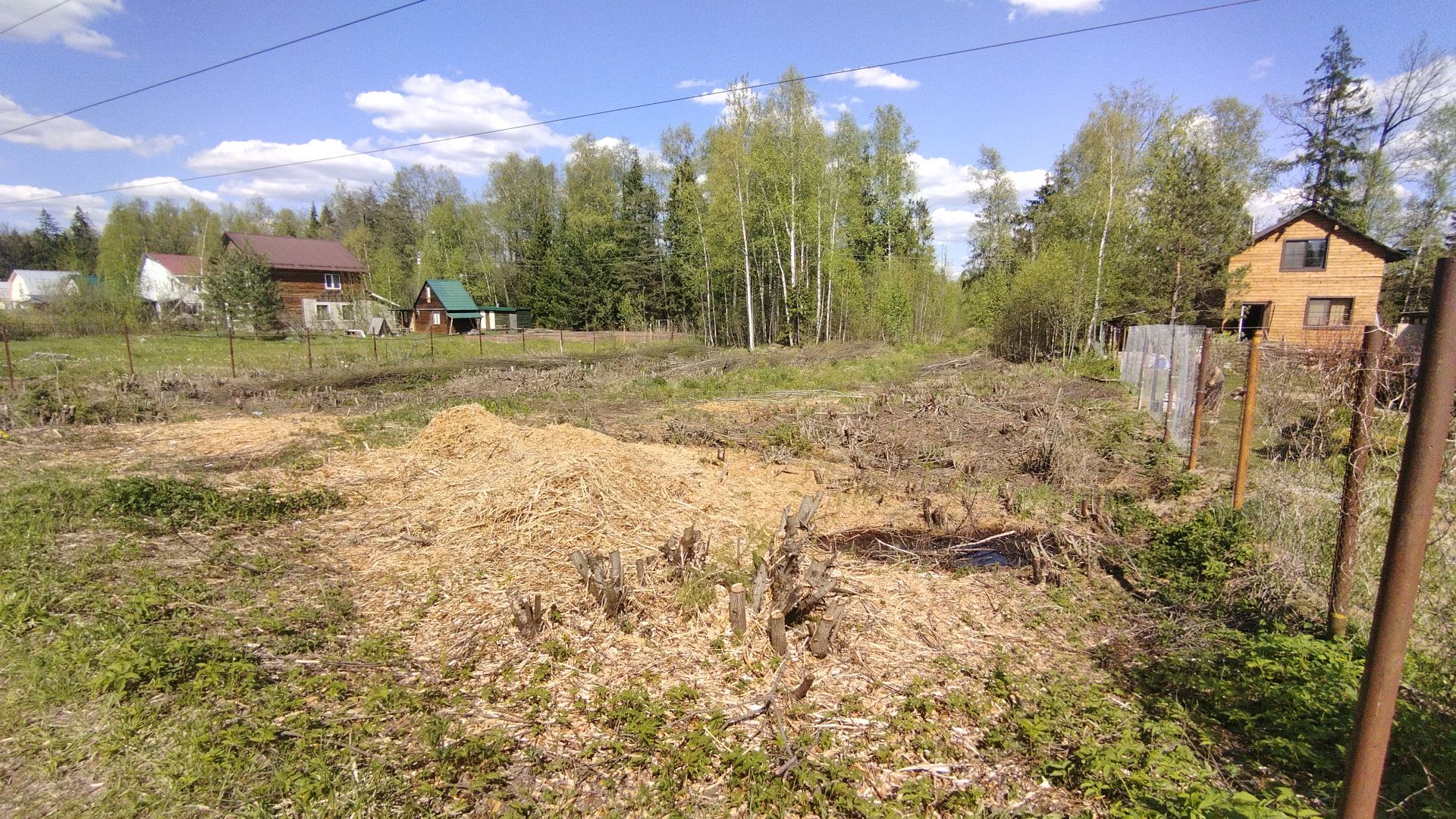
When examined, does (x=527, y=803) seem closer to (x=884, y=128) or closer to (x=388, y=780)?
(x=388, y=780)

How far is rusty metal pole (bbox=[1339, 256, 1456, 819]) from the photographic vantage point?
1.60 metres

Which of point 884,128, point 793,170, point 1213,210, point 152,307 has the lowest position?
point 152,307

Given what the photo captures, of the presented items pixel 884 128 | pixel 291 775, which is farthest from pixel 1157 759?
pixel 884 128

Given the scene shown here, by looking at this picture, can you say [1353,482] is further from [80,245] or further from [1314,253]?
[80,245]

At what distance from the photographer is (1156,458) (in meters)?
8.83

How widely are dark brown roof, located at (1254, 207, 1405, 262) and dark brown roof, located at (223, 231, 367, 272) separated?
160 feet

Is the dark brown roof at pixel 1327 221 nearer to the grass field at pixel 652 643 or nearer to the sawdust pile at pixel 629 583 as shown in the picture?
the grass field at pixel 652 643

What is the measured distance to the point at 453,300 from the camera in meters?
43.7

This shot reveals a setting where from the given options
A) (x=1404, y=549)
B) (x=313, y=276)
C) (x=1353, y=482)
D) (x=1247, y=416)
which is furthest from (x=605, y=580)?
(x=313, y=276)

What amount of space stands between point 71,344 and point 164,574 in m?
28.5

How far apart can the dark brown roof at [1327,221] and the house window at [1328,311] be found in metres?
1.73

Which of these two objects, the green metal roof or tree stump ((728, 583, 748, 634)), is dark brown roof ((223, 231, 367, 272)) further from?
tree stump ((728, 583, 748, 634))

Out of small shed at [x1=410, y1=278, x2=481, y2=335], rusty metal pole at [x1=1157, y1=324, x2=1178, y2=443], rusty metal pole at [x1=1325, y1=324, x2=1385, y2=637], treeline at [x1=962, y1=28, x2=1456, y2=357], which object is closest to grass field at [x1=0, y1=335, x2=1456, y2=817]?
rusty metal pole at [x1=1325, y1=324, x2=1385, y2=637]

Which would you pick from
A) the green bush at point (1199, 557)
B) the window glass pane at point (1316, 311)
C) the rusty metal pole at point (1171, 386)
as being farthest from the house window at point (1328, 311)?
the green bush at point (1199, 557)
